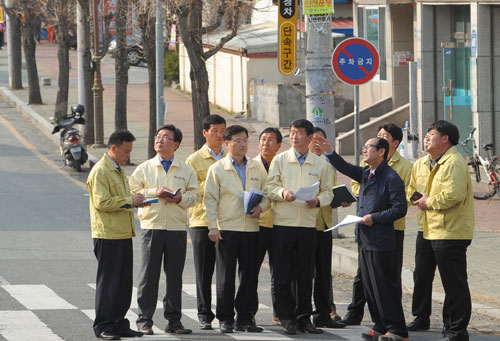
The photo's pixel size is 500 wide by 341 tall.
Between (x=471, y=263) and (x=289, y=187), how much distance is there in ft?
14.5

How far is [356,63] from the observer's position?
45.7 feet

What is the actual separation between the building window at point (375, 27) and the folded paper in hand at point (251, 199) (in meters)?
18.5

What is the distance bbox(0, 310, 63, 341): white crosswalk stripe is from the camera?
926 centimetres

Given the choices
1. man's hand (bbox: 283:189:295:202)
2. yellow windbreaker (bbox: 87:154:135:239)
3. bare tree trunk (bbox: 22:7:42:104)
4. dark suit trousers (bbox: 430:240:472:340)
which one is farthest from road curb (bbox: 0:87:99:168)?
dark suit trousers (bbox: 430:240:472:340)

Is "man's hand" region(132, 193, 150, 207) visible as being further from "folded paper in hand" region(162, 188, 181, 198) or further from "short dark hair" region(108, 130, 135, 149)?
"short dark hair" region(108, 130, 135, 149)

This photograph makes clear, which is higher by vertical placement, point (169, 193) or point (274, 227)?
point (169, 193)

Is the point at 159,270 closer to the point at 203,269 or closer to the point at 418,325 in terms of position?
the point at 203,269

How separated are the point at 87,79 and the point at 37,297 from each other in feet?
55.5

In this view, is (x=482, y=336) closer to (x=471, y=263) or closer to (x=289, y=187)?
(x=289, y=187)

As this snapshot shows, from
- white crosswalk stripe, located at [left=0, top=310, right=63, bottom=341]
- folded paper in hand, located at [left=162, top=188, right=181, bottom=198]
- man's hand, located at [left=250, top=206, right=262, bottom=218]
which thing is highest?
folded paper in hand, located at [left=162, top=188, right=181, bottom=198]

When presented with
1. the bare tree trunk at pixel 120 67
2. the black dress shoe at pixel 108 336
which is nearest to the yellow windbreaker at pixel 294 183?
the black dress shoe at pixel 108 336

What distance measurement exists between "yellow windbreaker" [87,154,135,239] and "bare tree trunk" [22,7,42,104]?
26.5 meters

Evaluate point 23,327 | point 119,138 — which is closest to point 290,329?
point 119,138

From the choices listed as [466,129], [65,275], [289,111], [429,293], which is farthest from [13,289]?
[289,111]
